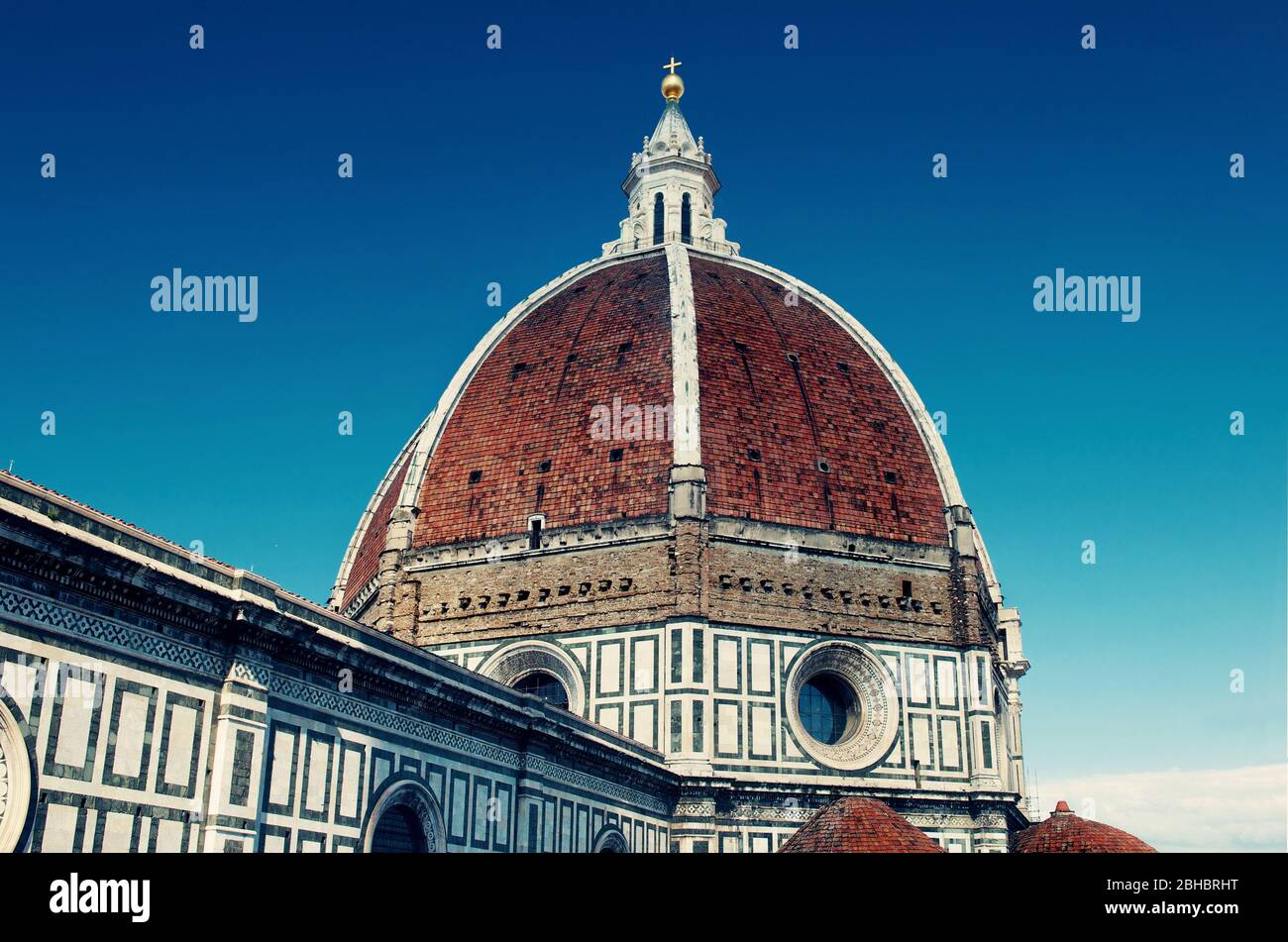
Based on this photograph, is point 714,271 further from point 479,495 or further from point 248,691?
point 248,691

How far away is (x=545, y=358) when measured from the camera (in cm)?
4072

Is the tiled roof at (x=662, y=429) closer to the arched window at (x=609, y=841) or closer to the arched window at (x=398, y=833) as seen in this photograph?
A: the arched window at (x=609, y=841)

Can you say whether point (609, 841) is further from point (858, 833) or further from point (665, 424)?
point (665, 424)

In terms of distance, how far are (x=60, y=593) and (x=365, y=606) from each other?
2488cm

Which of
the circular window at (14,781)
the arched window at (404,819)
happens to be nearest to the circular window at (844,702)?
the arched window at (404,819)

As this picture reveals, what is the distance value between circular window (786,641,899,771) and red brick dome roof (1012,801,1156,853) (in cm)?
425

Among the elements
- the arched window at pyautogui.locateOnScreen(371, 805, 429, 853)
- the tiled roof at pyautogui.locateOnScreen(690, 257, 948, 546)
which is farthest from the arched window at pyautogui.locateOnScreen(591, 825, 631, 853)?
the tiled roof at pyautogui.locateOnScreen(690, 257, 948, 546)

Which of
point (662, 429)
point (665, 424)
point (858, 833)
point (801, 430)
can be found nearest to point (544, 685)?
point (662, 429)

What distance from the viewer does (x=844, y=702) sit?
3534cm

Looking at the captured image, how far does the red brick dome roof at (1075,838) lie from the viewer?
3122cm

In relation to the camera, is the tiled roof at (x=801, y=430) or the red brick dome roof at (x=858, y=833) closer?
the red brick dome roof at (x=858, y=833)

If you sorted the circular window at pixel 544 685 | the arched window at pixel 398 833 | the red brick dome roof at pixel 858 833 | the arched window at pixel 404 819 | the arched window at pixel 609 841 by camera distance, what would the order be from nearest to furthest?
the arched window at pixel 404 819
the arched window at pixel 398 833
the red brick dome roof at pixel 858 833
the arched window at pixel 609 841
the circular window at pixel 544 685

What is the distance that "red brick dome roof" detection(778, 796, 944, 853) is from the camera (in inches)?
1024

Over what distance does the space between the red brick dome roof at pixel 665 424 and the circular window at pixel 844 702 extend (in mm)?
3777
